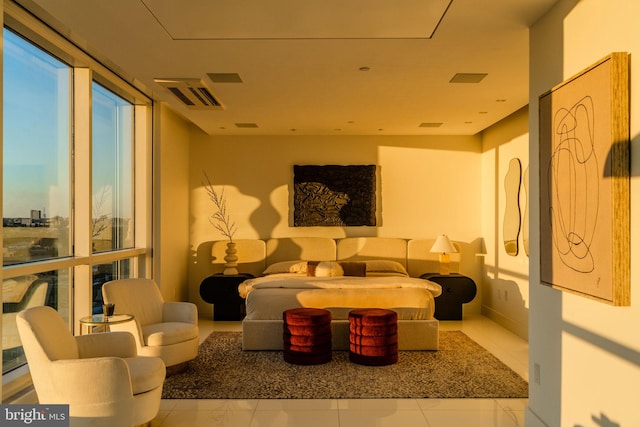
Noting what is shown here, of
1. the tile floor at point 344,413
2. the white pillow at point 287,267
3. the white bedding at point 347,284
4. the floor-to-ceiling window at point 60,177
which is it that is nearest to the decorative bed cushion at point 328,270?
the white pillow at point 287,267

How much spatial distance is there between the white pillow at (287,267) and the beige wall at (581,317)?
3.91 m

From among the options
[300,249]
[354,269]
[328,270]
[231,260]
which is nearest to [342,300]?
[328,270]

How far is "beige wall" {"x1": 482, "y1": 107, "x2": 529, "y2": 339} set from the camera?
606 cm

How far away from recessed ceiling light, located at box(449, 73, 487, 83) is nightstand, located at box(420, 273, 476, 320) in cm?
306

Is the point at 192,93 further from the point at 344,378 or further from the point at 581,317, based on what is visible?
the point at 581,317

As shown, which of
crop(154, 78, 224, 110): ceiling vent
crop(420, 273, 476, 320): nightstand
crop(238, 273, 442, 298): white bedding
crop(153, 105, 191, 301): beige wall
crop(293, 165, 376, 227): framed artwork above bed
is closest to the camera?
crop(154, 78, 224, 110): ceiling vent

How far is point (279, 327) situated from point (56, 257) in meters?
2.17

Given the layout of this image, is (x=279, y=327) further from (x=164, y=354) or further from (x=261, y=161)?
(x=261, y=161)

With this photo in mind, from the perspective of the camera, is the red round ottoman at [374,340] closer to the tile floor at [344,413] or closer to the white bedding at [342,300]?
the white bedding at [342,300]

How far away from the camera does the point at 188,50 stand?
3824 mm

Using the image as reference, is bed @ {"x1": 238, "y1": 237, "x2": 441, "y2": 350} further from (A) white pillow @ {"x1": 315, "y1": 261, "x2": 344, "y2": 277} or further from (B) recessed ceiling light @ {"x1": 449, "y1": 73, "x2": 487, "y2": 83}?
(B) recessed ceiling light @ {"x1": 449, "y1": 73, "x2": 487, "y2": 83}

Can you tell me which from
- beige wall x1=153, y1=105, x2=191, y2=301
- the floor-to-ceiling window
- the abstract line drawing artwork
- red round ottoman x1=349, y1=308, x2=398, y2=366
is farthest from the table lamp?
the abstract line drawing artwork

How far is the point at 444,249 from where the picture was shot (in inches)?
274

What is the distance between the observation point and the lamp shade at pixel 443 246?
22.8 feet
